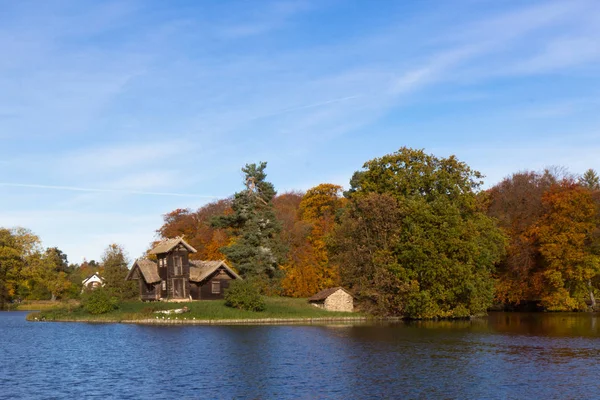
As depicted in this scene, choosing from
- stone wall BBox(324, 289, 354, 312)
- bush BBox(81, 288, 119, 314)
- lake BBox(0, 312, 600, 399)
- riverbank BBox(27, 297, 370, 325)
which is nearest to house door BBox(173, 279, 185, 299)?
riverbank BBox(27, 297, 370, 325)

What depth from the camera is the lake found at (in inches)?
1098

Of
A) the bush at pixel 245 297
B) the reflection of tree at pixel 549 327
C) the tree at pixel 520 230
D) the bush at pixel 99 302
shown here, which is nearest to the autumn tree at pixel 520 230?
the tree at pixel 520 230

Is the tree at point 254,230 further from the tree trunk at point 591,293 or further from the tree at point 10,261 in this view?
the tree trunk at point 591,293

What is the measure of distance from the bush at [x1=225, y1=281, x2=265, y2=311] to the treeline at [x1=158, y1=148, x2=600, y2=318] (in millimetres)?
11540

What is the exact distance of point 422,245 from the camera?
66188mm

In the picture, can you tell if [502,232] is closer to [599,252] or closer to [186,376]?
[599,252]

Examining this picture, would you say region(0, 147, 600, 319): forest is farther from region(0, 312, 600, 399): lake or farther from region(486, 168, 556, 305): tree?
region(0, 312, 600, 399): lake

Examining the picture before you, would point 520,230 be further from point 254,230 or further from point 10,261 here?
point 10,261

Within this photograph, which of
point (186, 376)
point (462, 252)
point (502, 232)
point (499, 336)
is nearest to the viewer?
point (186, 376)

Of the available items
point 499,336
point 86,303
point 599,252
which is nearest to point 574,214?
point 599,252

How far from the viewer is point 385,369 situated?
3344 centimetres

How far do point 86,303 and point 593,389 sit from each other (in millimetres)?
56338

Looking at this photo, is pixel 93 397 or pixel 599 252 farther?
pixel 599 252

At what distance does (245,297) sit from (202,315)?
533cm
